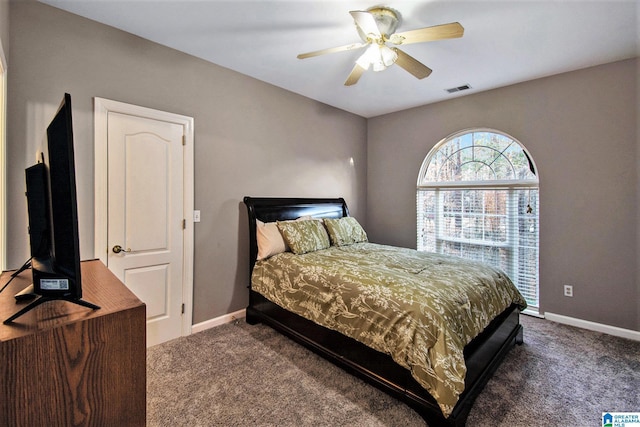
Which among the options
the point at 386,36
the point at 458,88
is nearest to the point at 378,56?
the point at 386,36

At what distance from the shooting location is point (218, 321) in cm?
313

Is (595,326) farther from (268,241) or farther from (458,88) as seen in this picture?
(268,241)

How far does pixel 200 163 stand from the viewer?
2969 mm

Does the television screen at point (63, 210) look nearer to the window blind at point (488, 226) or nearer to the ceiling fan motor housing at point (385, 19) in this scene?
the ceiling fan motor housing at point (385, 19)

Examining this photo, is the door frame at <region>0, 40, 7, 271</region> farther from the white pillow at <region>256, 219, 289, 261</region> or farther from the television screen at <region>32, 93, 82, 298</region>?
the white pillow at <region>256, 219, 289, 261</region>

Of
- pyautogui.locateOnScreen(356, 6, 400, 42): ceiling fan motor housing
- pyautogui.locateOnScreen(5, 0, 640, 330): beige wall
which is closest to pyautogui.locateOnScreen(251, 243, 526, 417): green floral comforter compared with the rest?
pyautogui.locateOnScreen(5, 0, 640, 330): beige wall

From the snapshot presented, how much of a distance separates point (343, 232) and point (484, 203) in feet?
6.22

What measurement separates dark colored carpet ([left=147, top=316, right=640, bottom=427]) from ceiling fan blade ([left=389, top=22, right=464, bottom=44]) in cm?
244

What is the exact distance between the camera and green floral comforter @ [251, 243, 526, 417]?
170 cm

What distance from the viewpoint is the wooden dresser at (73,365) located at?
762 millimetres

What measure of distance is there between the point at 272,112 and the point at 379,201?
90.0 inches

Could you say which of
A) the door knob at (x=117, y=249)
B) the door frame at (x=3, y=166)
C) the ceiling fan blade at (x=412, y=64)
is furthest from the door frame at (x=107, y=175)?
the ceiling fan blade at (x=412, y=64)

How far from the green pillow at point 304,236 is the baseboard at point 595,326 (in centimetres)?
265

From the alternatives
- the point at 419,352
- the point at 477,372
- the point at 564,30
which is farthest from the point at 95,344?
the point at 564,30
